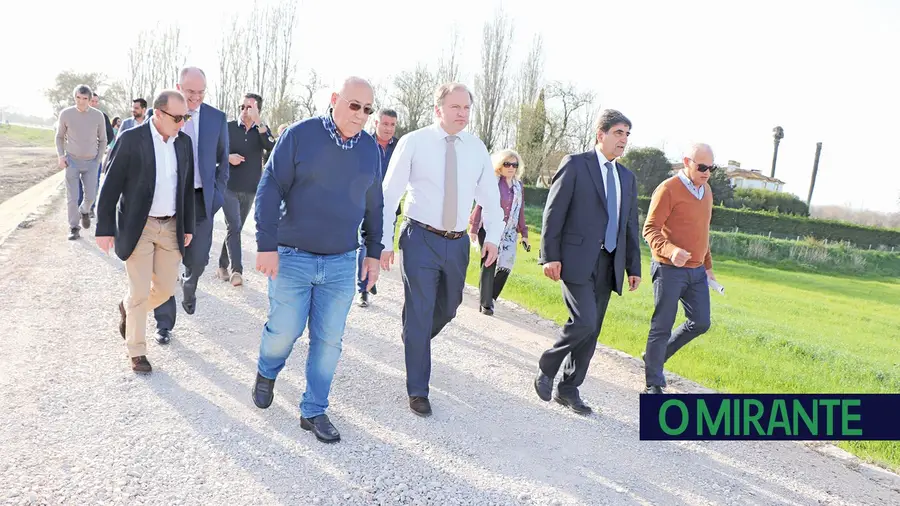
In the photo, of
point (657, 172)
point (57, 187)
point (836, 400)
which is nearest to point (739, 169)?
point (657, 172)

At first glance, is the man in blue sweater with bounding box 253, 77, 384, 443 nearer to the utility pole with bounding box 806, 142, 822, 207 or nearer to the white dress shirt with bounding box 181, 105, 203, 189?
the white dress shirt with bounding box 181, 105, 203, 189

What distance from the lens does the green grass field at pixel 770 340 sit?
649 cm

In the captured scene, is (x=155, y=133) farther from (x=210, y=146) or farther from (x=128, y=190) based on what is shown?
(x=210, y=146)

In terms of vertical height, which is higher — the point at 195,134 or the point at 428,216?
the point at 195,134

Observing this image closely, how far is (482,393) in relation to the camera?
4.99 metres

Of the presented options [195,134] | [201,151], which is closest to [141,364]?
[201,151]

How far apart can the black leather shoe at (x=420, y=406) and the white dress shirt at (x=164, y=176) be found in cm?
232

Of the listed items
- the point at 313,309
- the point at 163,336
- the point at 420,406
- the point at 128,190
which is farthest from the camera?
the point at 163,336

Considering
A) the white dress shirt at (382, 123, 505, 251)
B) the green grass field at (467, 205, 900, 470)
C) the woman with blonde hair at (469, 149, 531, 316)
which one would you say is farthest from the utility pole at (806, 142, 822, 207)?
the white dress shirt at (382, 123, 505, 251)

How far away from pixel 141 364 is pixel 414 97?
140 ft

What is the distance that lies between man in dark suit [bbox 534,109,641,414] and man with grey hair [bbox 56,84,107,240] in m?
7.77

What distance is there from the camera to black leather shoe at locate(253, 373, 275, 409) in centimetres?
417

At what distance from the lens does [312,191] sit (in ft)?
12.4

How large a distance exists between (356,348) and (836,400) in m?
3.90
